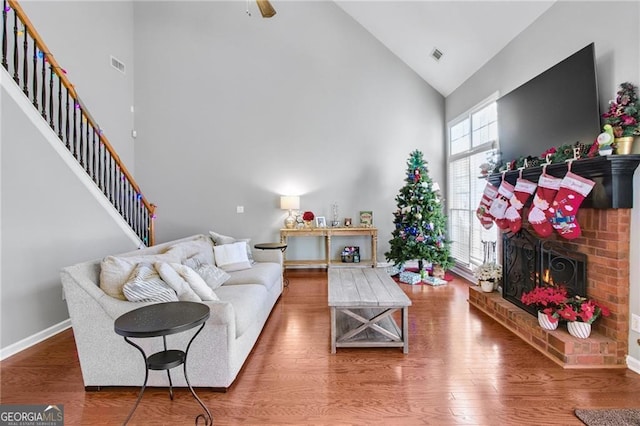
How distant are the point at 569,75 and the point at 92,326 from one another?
14.0 ft

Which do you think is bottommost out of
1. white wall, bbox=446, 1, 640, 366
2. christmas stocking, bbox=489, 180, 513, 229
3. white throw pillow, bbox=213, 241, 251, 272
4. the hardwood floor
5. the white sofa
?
the hardwood floor

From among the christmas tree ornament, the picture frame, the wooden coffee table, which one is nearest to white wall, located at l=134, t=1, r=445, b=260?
the picture frame

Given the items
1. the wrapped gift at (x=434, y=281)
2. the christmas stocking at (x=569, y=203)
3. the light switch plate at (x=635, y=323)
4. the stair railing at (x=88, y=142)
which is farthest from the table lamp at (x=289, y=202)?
the light switch plate at (x=635, y=323)

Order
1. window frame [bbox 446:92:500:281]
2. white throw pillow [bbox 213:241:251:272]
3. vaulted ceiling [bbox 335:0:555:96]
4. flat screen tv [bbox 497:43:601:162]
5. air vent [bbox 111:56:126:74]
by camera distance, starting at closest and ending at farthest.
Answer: flat screen tv [bbox 497:43:601:162] < vaulted ceiling [bbox 335:0:555:96] < white throw pillow [bbox 213:241:251:272] < window frame [bbox 446:92:500:281] < air vent [bbox 111:56:126:74]

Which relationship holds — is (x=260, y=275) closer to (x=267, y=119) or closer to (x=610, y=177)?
(x=610, y=177)

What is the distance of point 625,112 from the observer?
2264 millimetres

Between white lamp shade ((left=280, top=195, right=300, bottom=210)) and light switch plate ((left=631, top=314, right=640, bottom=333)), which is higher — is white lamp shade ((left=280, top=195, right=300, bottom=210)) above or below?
above

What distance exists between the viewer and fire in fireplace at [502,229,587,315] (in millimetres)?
2732

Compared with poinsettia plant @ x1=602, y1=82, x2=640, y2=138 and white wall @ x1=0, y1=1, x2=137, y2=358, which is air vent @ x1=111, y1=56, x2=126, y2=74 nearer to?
white wall @ x1=0, y1=1, x2=137, y2=358

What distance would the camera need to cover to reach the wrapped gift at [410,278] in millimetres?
4982

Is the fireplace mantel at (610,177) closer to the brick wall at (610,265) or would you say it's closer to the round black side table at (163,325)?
the brick wall at (610,265)

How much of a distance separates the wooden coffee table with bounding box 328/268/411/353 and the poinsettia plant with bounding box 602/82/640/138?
6.66 ft

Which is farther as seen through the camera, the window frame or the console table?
the console table

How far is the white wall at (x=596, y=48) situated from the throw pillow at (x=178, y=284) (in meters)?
3.26
